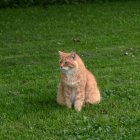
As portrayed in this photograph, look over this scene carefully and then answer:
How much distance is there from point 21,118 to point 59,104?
2.74 ft

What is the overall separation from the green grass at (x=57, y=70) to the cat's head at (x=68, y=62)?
62cm

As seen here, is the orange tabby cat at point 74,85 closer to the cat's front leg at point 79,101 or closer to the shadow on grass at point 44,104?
the cat's front leg at point 79,101

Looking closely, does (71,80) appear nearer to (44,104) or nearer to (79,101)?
(79,101)

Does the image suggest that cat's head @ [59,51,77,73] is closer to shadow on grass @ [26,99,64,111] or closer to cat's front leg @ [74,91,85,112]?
cat's front leg @ [74,91,85,112]

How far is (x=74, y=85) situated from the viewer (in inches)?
311

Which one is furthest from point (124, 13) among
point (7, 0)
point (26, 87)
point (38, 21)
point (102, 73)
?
point (26, 87)

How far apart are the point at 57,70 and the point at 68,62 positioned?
3019mm

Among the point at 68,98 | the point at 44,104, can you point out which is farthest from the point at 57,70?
the point at 68,98

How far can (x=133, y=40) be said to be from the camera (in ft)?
45.5

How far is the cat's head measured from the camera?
773cm

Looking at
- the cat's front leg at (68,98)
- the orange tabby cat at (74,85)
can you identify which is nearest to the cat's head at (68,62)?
the orange tabby cat at (74,85)

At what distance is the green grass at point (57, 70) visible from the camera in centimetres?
712

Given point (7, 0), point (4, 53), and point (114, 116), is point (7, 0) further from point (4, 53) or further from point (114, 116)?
point (114, 116)

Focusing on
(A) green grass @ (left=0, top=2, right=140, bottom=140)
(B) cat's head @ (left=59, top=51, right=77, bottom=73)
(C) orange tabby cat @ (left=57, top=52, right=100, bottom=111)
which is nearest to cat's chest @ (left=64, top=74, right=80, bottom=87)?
(C) orange tabby cat @ (left=57, top=52, right=100, bottom=111)
